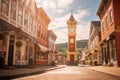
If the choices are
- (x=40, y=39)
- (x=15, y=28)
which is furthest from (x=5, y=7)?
(x=40, y=39)

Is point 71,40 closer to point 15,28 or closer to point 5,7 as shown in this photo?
point 15,28

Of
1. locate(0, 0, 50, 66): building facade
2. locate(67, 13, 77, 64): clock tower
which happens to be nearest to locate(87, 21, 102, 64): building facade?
locate(67, 13, 77, 64): clock tower

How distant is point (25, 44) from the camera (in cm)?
2408

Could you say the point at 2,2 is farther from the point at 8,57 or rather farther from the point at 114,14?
the point at 114,14

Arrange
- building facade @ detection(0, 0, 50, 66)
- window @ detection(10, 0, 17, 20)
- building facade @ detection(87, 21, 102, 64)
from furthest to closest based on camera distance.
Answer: building facade @ detection(87, 21, 102, 64) → window @ detection(10, 0, 17, 20) → building facade @ detection(0, 0, 50, 66)

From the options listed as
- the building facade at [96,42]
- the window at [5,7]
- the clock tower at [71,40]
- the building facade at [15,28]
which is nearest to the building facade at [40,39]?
the building facade at [15,28]

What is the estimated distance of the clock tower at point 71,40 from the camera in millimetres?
65312

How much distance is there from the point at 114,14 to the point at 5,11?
42.7 ft

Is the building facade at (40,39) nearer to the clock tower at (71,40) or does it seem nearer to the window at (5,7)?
the window at (5,7)

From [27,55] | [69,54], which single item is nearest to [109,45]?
[27,55]

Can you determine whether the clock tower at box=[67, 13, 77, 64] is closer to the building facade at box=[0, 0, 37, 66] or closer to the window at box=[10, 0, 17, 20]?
the building facade at box=[0, 0, 37, 66]

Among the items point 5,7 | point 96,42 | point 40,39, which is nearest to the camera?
point 5,7

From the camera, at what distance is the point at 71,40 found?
69062mm

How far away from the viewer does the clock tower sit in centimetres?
6531
